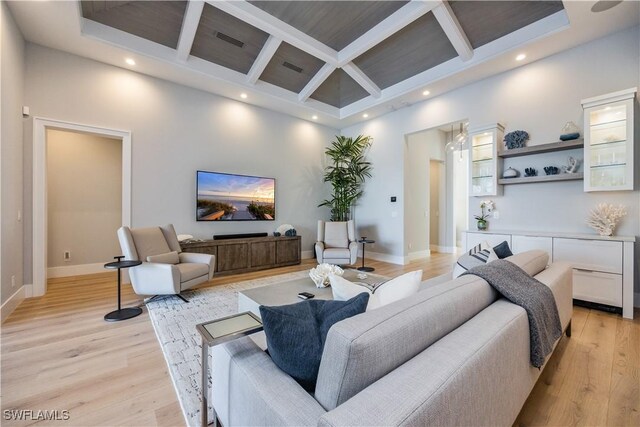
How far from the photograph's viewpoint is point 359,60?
451 cm

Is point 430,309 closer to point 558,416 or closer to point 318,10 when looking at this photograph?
point 558,416

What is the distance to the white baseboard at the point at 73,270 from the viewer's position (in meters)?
4.32

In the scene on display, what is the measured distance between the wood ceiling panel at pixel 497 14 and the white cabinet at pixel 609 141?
124cm

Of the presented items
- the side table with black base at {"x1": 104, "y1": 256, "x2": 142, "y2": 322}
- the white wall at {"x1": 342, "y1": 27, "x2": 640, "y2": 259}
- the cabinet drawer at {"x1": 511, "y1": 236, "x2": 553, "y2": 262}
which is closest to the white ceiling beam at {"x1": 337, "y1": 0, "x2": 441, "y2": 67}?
the white wall at {"x1": 342, "y1": 27, "x2": 640, "y2": 259}

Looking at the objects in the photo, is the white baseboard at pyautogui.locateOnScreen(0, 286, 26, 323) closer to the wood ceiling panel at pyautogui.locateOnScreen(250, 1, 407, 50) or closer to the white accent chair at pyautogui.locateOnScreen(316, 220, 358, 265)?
Result: the white accent chair at pyautogui.locateOnScreen(316, 220, 358, 265)

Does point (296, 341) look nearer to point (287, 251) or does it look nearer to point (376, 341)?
point (376, 341)

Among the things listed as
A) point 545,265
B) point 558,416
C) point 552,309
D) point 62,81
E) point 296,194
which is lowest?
point 558,416

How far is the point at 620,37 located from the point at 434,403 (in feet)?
16.1

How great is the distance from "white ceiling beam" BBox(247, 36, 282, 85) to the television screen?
181 centimetres

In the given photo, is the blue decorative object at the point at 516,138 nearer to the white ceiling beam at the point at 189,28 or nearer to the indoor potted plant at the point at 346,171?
the indoor potted plant at the point at 346,171

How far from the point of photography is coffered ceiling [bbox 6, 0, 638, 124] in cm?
330

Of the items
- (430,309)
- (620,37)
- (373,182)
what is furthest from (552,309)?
(373,182)

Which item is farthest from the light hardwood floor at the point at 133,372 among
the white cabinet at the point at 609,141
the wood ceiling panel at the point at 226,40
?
the wood ceiling panel at the point at 226,40

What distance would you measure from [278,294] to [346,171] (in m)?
4.35
